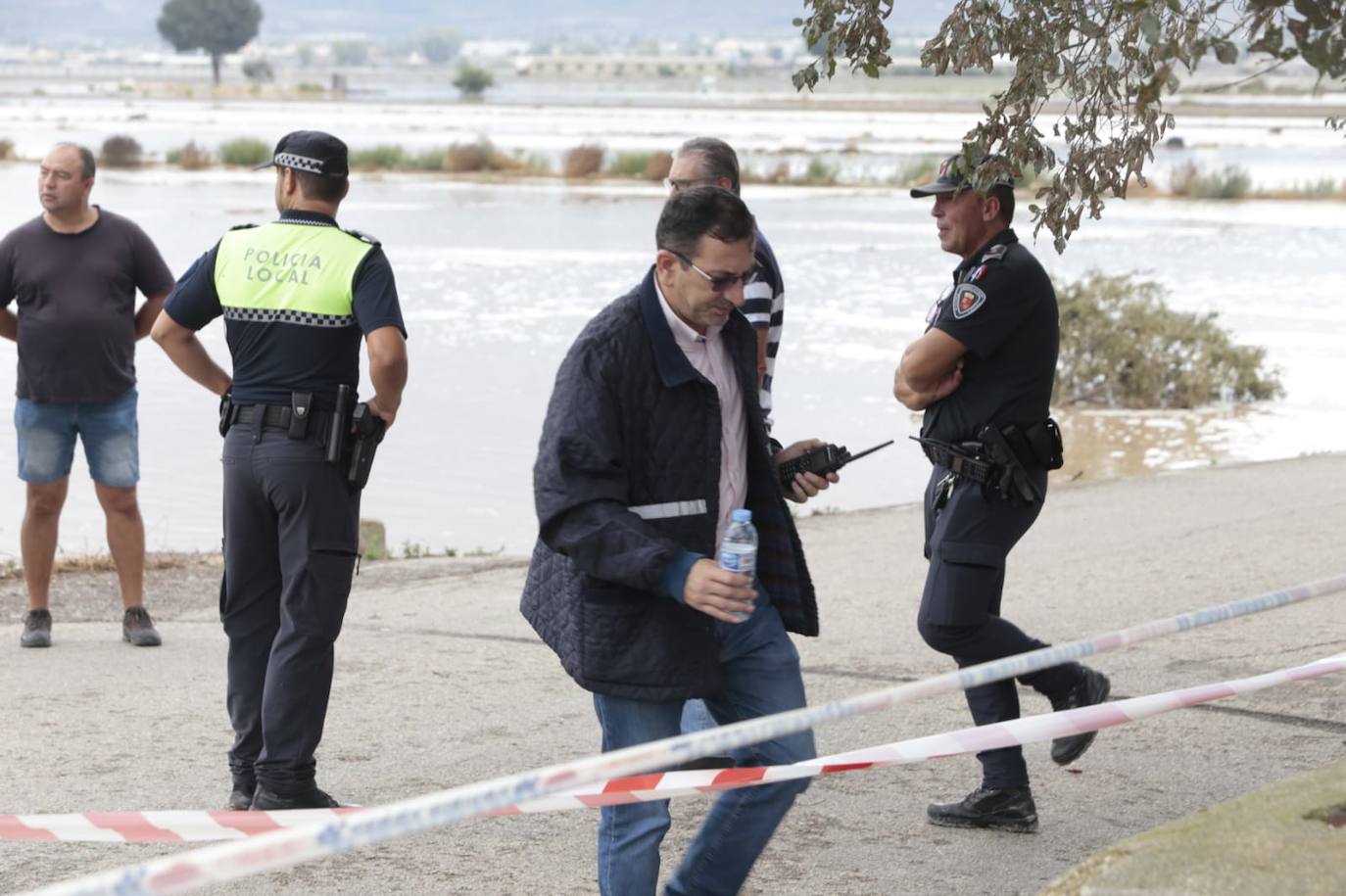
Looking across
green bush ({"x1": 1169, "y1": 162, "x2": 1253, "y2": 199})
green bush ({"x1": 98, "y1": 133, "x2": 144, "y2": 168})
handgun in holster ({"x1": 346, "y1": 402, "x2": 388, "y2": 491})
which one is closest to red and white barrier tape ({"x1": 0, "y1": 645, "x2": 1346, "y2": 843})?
handgun in holster ({"x1": 346, "y1": 402, "x2": 388, "y2": 491})

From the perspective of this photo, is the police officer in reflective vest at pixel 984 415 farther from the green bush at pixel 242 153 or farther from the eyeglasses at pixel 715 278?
the green bush at pixel 242 153

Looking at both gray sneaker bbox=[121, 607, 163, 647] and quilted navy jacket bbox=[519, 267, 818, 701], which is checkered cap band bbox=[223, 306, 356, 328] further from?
gray sneaker bbox=[121, 607, 163, 647]

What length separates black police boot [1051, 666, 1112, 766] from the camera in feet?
17.4

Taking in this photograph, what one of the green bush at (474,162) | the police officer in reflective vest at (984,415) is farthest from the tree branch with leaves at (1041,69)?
the green bush at (474,162)

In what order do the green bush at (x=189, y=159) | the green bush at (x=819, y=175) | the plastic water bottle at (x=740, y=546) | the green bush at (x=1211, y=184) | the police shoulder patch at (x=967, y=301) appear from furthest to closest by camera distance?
the green bush at (x=189, y=159), the green bush at (x=819, y=175), the green bush at (x=1211, y=184), the police shoulder patch at (x=967, y=301), the plastic water bottle at (x=740, y=546)

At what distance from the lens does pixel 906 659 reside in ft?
24.7

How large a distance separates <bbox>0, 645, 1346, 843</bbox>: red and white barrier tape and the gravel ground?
465mm

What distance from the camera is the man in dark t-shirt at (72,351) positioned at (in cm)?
734

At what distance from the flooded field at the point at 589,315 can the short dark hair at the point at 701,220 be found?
7.15 metres

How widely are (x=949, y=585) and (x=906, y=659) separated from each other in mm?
2519

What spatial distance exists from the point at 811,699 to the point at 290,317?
2.68 meters

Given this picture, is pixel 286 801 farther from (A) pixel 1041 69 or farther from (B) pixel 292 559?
(A) pixel 1041 69

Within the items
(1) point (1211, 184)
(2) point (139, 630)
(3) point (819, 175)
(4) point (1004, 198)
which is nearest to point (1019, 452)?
(4) point (1004, 198)

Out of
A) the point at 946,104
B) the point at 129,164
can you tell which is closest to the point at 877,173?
the point at 129,164
